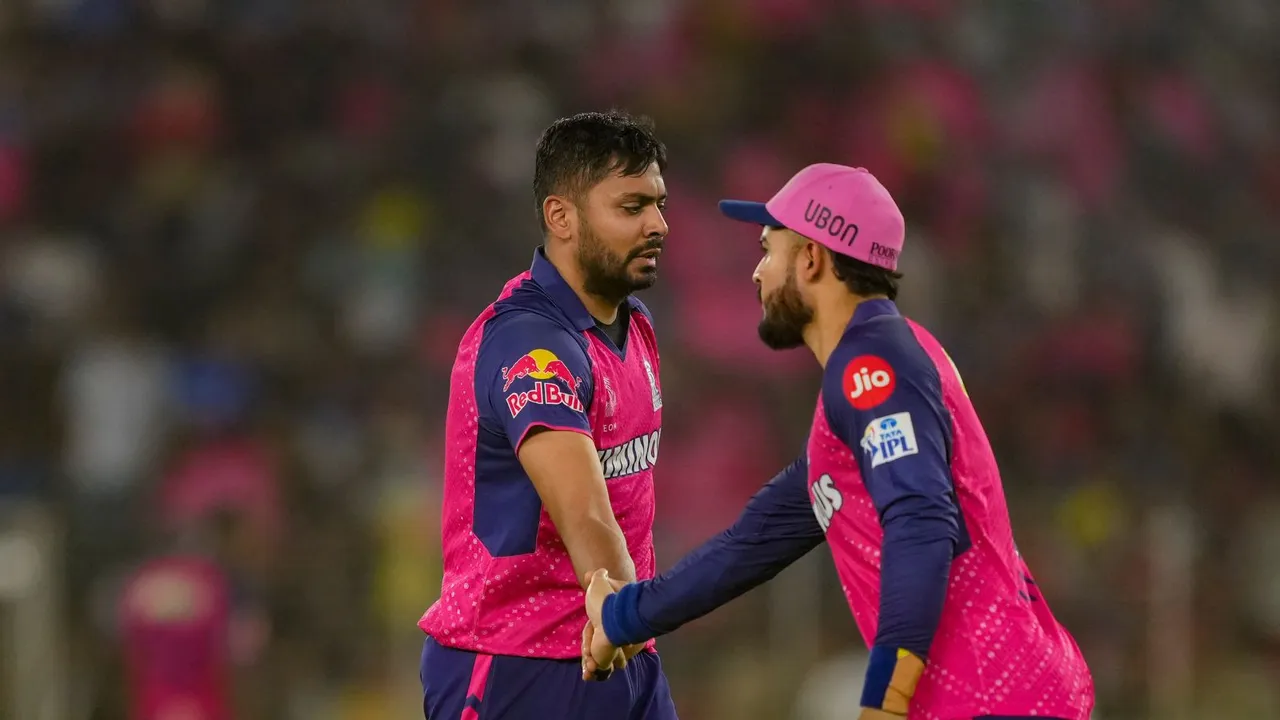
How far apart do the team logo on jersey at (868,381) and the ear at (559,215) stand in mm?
1095

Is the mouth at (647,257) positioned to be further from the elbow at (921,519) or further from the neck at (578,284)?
the elbow at (921,519)

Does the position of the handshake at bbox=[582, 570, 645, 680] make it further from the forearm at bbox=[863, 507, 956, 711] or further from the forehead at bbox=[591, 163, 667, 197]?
the forehead at bbox=[591, 163, 667, 197]

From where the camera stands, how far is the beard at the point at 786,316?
3484mm

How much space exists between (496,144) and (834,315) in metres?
6.26

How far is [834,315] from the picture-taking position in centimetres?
344

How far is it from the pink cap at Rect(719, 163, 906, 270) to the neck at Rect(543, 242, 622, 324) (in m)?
0.72

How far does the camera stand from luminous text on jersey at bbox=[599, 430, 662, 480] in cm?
403

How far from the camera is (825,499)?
3457 millimetres

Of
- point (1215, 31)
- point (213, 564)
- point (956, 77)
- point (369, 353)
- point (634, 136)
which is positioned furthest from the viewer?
point (1215, 31)

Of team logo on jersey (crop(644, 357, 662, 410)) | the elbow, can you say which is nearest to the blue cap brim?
team logo on jersey (crop(644, 357, 662, 410))

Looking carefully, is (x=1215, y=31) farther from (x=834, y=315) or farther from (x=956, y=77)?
(x=834, y=315)

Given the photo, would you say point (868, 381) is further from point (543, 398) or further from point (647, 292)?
point (647, 292)

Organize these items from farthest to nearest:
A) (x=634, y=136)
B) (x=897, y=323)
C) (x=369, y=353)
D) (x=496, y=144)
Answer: (x=496, y=144) → (x=369, y=353) → (x=634, y=136) → (x=897, y=323)

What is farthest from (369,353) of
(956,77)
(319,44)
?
(956,77)
